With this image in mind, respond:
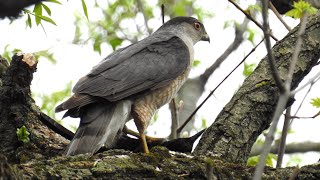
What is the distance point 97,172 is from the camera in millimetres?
3168

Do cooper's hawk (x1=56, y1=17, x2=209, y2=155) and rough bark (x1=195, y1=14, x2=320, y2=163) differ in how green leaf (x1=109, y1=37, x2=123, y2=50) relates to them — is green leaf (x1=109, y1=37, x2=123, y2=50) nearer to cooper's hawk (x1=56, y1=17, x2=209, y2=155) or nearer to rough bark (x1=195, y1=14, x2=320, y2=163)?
cooper's hawk (x1=56, y1=17, x2=209, y2=155)

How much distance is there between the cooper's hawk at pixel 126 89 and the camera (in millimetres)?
4871

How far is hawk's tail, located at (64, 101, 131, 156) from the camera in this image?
4.59m

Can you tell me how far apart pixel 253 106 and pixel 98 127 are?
1471mm

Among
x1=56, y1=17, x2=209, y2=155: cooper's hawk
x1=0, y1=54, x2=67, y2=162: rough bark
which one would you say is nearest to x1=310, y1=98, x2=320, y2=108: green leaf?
x1=56, y1=17, x2=209, y2=155: cooper's hawk

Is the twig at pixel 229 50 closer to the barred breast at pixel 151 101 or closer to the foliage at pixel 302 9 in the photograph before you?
the barred breast at pixel 151 101

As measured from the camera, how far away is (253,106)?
4684 millimetres

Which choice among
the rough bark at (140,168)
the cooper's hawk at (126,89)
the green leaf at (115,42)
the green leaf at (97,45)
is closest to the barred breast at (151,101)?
the cooper's hawk at (126,89)

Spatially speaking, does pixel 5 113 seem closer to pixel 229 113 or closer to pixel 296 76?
pixel 229 113

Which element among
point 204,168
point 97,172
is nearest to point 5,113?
point 97,172

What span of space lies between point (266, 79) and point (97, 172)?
227 centimetres

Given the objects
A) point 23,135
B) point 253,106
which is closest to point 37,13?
point 23,135

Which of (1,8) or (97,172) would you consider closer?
(1,8)

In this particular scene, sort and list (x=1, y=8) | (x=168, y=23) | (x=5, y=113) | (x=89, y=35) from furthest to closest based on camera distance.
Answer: (x=89, y=35) → (x=168, y=23) → (x=5, y=113) → (x=1, y=8)
